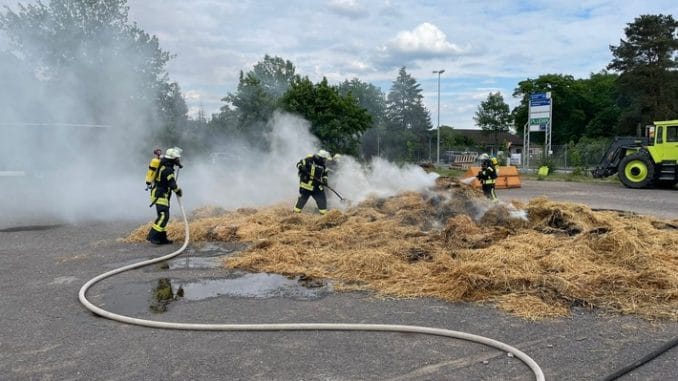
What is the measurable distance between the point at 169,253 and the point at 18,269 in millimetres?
1977

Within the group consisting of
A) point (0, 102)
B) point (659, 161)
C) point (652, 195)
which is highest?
point (0, 102)

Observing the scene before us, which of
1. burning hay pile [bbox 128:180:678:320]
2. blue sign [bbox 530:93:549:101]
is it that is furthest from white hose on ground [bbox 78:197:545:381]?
blue sign [bbox 530:93:549:101]

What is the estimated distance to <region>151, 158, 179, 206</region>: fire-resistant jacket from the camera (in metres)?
8.05

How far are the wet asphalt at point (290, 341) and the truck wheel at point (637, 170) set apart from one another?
15498 millimetres

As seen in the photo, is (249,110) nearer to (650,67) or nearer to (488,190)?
(488,190)

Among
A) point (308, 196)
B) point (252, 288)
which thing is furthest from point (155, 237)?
point (308, 196)

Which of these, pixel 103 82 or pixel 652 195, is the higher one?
pixel 103 82

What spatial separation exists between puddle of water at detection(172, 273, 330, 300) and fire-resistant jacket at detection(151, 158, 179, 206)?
254cm

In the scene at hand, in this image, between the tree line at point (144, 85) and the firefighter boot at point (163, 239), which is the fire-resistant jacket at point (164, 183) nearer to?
the firefighter boot at point (163, 239)

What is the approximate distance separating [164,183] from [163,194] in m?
0.20

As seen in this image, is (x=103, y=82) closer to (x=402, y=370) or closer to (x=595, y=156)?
(x=402, y=370)

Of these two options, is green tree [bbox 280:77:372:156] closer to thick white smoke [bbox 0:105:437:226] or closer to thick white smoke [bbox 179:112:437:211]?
thick white smoke [bbox 179:112:437:211]

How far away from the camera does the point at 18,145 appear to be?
38.9 feet

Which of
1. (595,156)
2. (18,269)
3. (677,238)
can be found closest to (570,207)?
(677,238)
